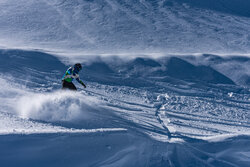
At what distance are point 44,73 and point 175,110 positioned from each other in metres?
4.86

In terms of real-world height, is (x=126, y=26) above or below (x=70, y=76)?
above

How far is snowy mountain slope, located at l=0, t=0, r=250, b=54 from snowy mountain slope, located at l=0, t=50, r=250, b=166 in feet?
6.31

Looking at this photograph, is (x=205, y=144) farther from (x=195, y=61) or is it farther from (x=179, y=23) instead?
(x=179, y=23)

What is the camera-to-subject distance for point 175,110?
26.9ft

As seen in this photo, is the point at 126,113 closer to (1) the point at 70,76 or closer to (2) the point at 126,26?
(1) the point at 70,76

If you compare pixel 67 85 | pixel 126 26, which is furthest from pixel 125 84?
pixel 126 26

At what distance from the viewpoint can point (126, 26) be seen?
1461 centimetres

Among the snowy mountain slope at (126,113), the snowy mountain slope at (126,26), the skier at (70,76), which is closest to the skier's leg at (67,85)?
the skier at (70,76)

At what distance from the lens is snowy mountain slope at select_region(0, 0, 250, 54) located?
40.9ft

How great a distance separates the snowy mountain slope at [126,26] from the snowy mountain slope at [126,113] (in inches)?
75.7

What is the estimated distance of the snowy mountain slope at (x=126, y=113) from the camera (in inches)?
223

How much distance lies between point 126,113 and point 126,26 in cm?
800

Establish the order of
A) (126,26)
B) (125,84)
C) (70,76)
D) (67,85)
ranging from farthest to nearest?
(126,26) < (125,84) < (67,85) < (70,76)

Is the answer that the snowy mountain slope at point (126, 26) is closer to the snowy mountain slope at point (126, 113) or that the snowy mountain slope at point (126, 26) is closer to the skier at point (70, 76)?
the snowy mountain slope at point (126, 113)
